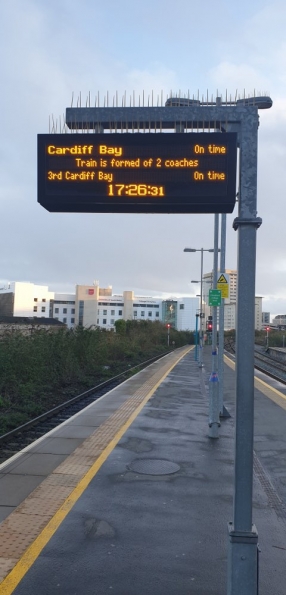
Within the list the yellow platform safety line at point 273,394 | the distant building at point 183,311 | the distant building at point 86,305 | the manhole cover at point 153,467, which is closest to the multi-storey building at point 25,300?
the distant building at point 86,305

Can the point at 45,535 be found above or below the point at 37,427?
above

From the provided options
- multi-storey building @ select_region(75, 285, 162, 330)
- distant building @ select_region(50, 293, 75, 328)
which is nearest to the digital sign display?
multi-storey building @ select_region(75, 285, 162, 330)

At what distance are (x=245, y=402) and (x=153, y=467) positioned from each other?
463 centimetres

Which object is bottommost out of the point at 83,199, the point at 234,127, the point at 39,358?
the point at 39,358

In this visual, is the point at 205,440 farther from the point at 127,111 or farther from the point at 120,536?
the point at 127,111

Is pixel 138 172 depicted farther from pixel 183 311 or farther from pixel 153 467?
pixel 183 311

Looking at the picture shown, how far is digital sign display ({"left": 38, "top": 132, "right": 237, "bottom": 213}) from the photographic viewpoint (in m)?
4.80

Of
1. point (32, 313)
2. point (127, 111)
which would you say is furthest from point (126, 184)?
point (32, 313)

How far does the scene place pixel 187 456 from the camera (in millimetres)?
9289

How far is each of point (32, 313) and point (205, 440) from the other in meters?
96.5

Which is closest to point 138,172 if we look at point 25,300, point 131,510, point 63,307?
point 131,510

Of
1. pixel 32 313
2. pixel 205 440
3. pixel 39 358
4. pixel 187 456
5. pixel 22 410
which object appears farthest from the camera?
pixel 32 313

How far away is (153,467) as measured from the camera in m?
8.47

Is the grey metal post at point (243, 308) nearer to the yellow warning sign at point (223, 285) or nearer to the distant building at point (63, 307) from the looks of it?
the yellow warning sign at point (223, 285)
